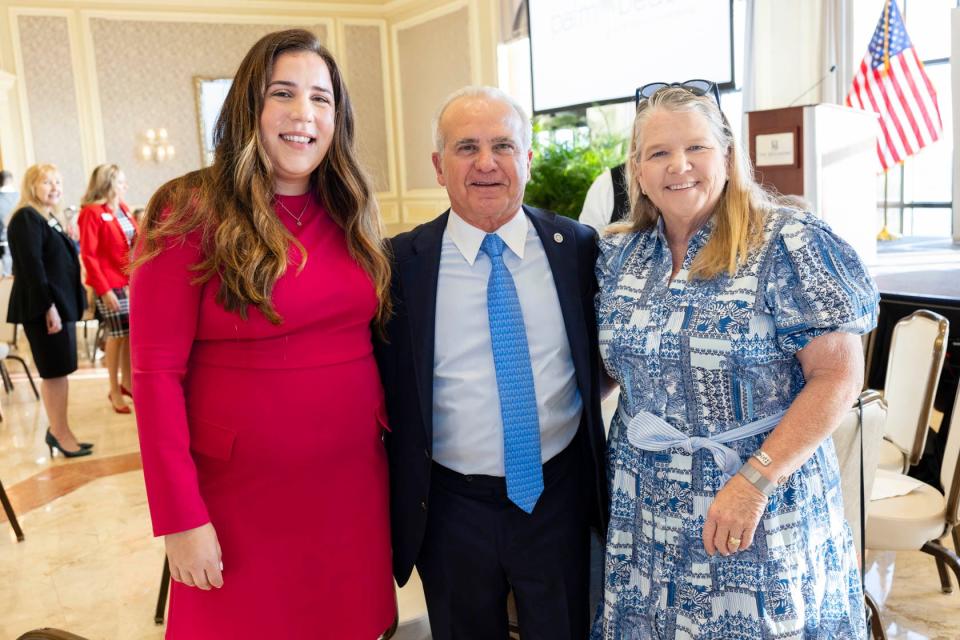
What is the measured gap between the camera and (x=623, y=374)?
1808 mm

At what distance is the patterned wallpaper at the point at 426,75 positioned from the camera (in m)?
10.7

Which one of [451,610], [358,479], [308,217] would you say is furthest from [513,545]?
[308,217]

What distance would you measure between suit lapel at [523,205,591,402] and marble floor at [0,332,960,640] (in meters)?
1.81

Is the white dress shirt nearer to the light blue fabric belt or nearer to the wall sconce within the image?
the light blue fabric belt

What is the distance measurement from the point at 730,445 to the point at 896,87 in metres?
5.36

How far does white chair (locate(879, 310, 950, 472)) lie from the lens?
2807 mm

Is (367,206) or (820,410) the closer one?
(820,410)

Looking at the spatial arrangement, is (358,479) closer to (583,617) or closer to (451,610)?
(451,610)

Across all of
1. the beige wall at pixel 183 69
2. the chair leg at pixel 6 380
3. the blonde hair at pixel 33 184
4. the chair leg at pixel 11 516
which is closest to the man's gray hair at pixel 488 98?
the chair leg at pixel 11 516

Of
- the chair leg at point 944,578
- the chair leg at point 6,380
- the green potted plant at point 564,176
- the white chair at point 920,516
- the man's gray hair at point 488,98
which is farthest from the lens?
the chair leg at point 6,380

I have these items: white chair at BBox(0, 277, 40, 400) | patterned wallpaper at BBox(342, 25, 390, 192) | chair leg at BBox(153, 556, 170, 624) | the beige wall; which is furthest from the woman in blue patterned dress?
patterned wallpaper at BBox(342, 25, 390, 192)

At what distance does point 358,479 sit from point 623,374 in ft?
2.06

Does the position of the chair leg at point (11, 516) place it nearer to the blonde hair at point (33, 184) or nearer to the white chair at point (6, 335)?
the blonde hair at point (33, 184)

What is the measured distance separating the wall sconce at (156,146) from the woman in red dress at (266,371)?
1030cm
